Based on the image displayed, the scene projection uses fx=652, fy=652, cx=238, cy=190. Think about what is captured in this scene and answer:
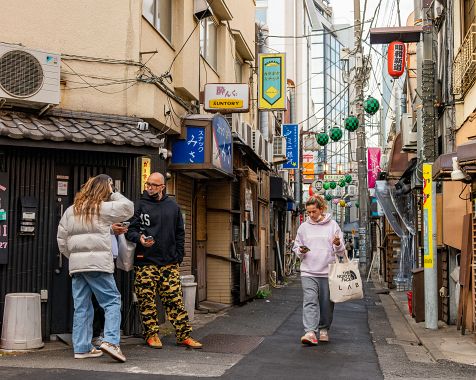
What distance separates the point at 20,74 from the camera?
26.0 feet

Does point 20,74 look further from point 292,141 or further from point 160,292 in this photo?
point 292,141

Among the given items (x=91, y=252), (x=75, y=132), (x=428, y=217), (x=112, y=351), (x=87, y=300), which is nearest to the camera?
(x=112, y=351)

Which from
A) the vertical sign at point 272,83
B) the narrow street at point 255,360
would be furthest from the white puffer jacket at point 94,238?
the vertical sign at point 272,83

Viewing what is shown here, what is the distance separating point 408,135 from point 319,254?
7.77 meters

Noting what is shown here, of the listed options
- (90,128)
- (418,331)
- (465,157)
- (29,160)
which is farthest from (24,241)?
(418,331)

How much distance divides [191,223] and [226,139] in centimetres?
179

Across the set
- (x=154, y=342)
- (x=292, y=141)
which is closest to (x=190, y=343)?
(x=154, y=342)

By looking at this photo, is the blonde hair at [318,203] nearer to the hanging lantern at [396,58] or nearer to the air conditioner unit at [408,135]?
the air conditioner unit at [408,135]

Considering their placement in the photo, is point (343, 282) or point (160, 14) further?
point (160, 14)

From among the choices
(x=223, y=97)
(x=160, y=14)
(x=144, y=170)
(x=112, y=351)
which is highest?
(x=160, y=14)

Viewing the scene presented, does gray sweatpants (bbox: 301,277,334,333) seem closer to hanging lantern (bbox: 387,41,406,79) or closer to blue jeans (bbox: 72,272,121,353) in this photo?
blue jeans (bbox: 72,272,121,353)

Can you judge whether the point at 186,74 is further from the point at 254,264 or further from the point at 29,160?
the point at 254,264

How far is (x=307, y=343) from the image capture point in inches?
315

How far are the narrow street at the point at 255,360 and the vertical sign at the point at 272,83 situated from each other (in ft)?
31.1
